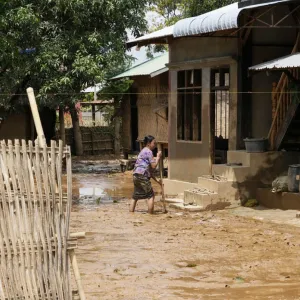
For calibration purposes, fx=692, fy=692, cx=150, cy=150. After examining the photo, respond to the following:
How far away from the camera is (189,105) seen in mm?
15875

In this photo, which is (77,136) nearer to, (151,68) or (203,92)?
(151,68)

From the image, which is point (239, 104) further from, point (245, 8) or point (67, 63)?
point (67, 63)

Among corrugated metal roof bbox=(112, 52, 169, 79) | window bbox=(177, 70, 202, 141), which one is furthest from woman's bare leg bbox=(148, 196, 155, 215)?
corrugated metal roof bbox=(112, 52, 169, 79)

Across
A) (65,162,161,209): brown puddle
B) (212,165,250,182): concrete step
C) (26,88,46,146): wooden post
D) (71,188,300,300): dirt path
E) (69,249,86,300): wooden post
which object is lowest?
(71,188,300,300): dirt path

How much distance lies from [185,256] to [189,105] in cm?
730

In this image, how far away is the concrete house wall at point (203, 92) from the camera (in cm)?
1423

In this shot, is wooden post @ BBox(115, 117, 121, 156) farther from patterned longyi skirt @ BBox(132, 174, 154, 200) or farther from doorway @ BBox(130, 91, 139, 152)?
patterned longyi skirt @ BBox(132, 174, 154, 200)

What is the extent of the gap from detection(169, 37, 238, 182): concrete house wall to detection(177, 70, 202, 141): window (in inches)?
5.1

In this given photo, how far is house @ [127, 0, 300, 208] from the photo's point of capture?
520 inches

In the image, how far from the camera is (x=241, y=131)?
14.1 m

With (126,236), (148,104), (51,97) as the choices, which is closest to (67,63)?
(51,97)

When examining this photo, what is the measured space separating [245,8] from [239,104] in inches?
97.4

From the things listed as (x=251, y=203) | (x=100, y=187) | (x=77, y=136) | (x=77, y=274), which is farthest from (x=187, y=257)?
(x=77, y=136)

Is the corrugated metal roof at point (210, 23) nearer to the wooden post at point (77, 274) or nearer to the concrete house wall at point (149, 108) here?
the concrete house wall at point (149, 108)
